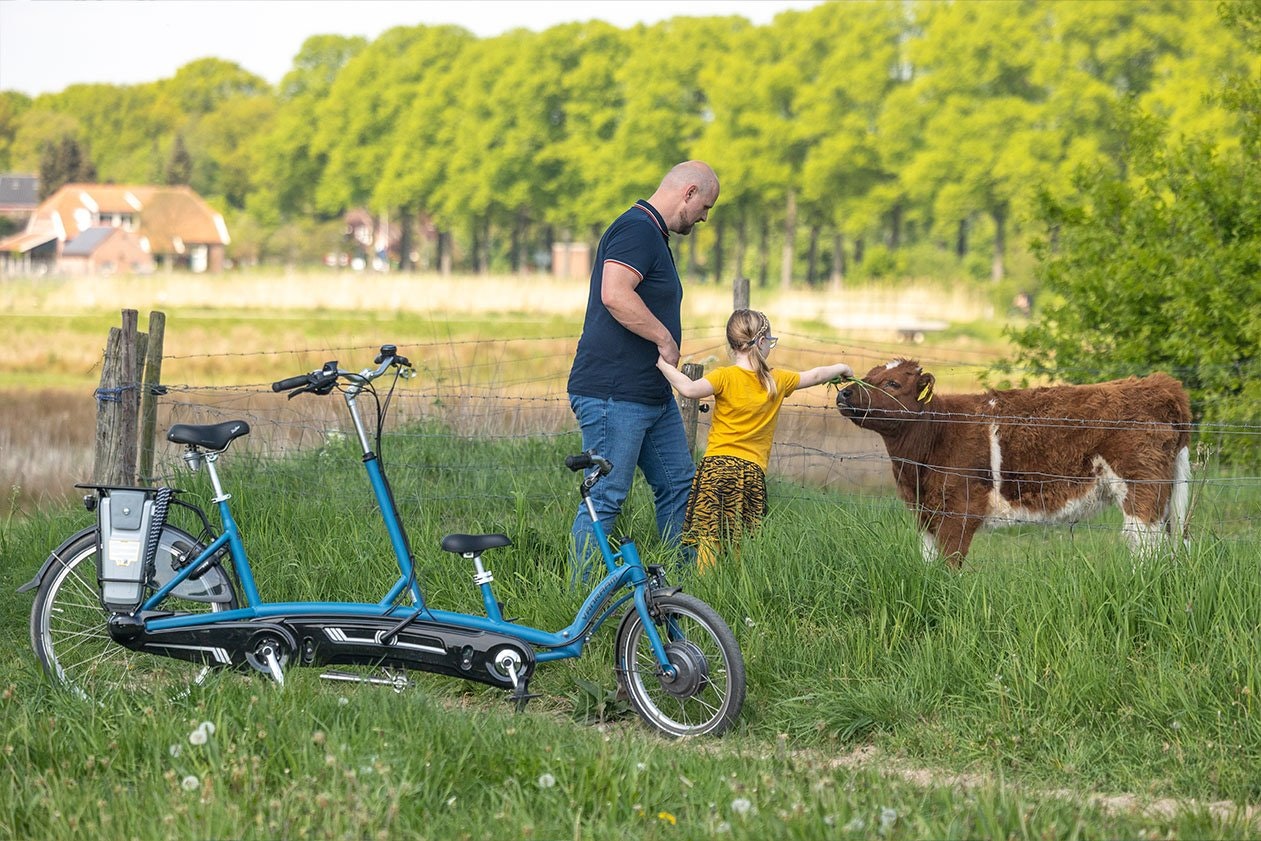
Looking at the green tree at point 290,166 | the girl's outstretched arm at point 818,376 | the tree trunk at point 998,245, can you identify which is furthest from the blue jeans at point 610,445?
the green tree at point 290,166

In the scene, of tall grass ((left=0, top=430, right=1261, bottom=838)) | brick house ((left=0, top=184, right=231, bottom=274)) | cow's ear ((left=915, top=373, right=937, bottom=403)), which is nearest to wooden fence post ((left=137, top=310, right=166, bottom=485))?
tall grass ((left=0, top=430, right=1261, bottom=838))

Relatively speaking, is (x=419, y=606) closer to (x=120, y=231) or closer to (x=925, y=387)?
(x=925, y=387)

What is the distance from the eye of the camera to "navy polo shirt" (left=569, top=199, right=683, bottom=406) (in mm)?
6133

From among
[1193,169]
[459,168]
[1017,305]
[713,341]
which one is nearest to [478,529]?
[1193,169]

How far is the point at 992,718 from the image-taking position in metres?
4.91

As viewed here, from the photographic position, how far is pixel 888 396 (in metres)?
6.76

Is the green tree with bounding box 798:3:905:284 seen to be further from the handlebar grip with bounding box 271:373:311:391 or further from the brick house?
the brick house

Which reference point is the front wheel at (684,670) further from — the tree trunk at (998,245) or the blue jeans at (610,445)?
the tree trunk at (998,245)

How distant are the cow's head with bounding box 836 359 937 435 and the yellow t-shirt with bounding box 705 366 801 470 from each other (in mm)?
524

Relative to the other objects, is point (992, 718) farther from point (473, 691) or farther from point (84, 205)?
point (84, 205)

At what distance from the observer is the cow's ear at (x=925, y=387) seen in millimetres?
6820

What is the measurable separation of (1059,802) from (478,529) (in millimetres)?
3727

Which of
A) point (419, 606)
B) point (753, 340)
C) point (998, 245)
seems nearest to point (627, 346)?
point (753, 340)

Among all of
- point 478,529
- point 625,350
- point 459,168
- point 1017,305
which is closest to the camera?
point 625,350
